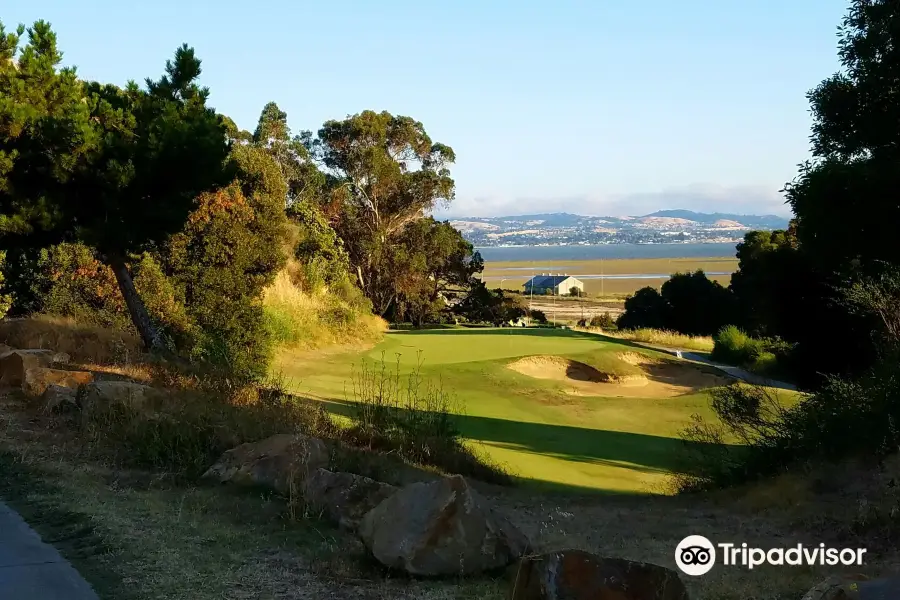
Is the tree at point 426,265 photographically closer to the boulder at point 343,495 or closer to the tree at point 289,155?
the tree at point 289,155

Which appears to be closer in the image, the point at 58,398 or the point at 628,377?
the point at 58,398

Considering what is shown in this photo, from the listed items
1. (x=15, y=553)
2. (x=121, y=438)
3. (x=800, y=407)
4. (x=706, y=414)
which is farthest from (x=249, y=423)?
(x=706, y=414)

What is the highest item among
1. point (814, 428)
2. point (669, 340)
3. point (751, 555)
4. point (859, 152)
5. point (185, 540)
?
point (859, 152)

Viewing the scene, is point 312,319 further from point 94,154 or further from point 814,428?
point 814,428

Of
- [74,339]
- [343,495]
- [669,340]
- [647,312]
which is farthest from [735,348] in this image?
[343,495]

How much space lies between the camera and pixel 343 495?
5996 millimetres

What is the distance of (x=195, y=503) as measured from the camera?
242 inches

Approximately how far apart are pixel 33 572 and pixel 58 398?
17.1 ft

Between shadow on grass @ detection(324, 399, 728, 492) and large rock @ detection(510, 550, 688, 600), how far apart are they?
8.27m

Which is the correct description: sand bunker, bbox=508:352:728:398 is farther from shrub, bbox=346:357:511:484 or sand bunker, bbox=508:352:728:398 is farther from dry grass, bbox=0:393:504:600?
dry grass, bbox=0:393:504:600

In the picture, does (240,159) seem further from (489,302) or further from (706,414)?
(489,302)

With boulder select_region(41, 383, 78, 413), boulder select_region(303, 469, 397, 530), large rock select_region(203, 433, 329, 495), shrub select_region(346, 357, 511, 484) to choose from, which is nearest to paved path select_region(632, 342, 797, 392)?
shrub select_region(346, 357, 511, 484)

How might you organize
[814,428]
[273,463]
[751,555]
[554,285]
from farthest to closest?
[554,285], [814,428], [273,463], [751,555]

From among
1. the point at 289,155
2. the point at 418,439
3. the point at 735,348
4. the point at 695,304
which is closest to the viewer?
the point at 418,439
